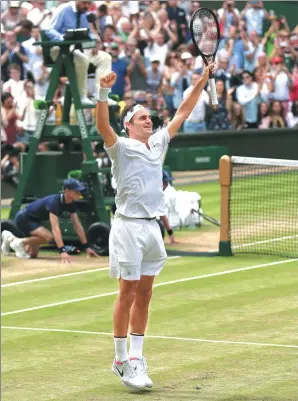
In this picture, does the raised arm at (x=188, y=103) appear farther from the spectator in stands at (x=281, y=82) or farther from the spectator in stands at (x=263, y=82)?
the spectator in stands at (x=281, y=82)

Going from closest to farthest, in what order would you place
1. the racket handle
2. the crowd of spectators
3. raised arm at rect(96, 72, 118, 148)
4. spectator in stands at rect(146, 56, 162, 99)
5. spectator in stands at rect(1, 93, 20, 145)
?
raised arm at rect(96, 72, 118, 148) < the racket handle < spectator in stands at rect(1, 93, 20, 145) < the crowd of spectators < spectator in stands at rect(146, 56, 162, 99)

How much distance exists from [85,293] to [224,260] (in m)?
3.05

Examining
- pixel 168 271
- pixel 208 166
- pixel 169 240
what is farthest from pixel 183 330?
pixel 208 166

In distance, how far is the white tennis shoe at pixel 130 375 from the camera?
393 inches

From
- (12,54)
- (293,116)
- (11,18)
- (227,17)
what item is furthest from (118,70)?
(293,116)

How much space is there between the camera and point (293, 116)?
105 feet

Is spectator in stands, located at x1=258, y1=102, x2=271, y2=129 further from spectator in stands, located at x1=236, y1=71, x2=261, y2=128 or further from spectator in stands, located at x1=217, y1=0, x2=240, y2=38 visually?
spectator in stands, located at x1=217, y1=0, x2=240, y2=38

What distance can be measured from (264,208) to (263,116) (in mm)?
8562

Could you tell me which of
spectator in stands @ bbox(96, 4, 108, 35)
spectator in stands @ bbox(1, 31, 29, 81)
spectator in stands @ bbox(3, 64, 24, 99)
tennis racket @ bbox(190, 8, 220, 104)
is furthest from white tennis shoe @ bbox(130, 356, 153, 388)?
spectator in stands @ bbox(96, 4, 108, 35)

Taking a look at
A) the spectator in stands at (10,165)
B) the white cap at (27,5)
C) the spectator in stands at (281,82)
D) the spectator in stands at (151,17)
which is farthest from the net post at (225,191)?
the spectator in stands at (281,82)

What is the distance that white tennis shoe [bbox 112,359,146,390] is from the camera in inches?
393

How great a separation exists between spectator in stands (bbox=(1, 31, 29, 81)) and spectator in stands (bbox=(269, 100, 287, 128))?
6.84 metres

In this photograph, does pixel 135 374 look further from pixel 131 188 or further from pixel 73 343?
pixel 73 343

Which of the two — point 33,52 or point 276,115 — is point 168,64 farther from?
point 33,52
